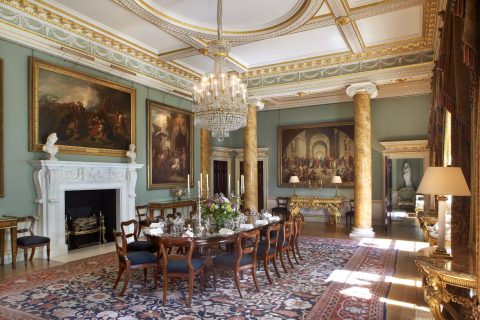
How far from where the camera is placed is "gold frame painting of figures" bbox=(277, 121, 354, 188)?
37.1 feet

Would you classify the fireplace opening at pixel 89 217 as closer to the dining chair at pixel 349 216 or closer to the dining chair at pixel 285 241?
the dining chair at pixel 285 241

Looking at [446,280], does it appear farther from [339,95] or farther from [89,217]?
[339,95]

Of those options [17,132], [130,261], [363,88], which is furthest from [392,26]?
[17,132]

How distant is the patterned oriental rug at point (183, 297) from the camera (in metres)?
3.72

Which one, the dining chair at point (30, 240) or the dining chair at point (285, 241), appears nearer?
the dining chair at point (285, 241)

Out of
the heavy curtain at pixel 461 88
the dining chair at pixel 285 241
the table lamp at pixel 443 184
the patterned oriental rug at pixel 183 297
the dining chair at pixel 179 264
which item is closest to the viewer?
the heavy curtain at pixel 461 88

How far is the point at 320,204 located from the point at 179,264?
752 cm

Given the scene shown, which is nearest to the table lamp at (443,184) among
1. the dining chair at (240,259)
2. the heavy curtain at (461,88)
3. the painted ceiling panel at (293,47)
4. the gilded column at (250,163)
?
the heavy curtain at (461,88)

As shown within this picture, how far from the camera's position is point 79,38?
698cm

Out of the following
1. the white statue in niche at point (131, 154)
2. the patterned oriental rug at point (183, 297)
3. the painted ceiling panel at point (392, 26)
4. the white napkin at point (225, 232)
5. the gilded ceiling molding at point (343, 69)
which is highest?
the painted ceiling panel at point (392, 26)

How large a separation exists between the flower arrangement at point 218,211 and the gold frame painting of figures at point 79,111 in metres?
3.49

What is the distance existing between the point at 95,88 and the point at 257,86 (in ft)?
15.3

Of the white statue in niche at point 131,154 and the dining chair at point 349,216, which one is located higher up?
the white statue in niche at point 131,154

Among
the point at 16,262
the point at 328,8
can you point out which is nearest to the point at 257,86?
the point at 328,8
